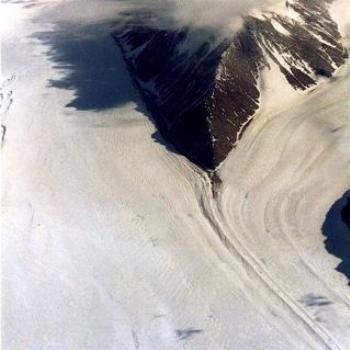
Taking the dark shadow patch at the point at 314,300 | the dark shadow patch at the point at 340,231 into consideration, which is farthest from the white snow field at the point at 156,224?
the dark shadow patch at the point at 340,231

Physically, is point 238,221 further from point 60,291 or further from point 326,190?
point 60,291

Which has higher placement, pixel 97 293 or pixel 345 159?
pixel 345 159

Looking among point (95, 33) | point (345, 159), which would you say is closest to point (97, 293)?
point (345, 159)

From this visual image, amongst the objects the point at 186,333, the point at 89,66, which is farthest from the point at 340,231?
the point at 89,66

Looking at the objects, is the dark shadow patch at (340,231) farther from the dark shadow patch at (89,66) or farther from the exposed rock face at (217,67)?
the dark shadow patch at (89,66)

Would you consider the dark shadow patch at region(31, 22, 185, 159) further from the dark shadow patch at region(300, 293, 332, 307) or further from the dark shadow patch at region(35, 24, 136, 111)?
the dark shadow patch at region(300, 293, 332, 307)

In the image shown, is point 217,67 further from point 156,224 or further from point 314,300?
point 314,300
